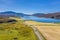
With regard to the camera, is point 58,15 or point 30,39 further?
point 58,15

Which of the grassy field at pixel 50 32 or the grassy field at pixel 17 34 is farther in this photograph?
A: the grassy field at pixel 50 32

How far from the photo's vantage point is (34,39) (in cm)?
2280

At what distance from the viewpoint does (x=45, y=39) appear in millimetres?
22891

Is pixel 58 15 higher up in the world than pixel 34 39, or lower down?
lower down

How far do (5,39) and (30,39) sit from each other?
144 inches

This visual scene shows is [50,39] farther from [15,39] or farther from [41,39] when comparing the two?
[15,39]

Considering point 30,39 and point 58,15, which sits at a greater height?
point 30,39

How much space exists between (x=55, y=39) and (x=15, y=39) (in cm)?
597

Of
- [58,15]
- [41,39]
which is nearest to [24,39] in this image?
[41,39]

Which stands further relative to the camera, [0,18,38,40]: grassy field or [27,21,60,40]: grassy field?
[27,21,60,40]: grassy field

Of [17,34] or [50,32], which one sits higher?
[17,34]

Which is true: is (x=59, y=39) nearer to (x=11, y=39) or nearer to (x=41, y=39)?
(x=41, y=39)

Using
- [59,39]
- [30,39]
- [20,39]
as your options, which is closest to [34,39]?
[30,39]

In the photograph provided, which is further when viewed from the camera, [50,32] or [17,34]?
[50,32]
